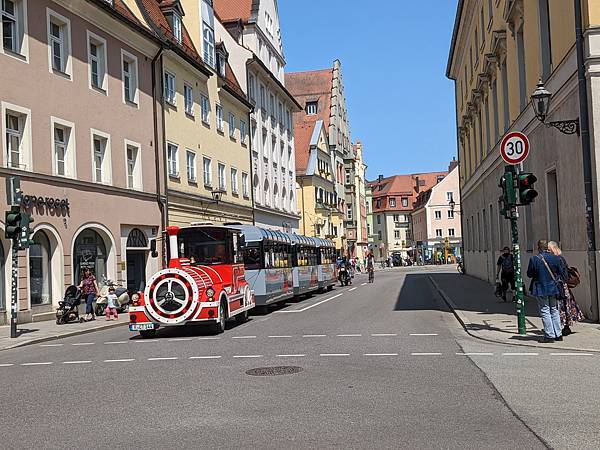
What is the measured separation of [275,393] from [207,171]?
29.4 meters

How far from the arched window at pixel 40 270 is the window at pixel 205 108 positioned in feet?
51.1

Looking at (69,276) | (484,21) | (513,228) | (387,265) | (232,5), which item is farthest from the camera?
(387,265)

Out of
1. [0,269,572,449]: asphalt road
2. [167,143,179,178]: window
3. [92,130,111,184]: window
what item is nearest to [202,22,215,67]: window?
[167,143,179,178]: window

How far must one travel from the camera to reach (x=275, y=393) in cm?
919

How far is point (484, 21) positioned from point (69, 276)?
21008 millimetres

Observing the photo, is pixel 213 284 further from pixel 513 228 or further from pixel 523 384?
pixel 523 384

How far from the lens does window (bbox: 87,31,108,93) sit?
25953 mm

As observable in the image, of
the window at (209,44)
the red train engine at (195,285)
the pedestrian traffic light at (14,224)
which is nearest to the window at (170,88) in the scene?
the window at (209,44)

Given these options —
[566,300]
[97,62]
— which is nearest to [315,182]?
[97,62]

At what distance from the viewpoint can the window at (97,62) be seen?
85.1ft

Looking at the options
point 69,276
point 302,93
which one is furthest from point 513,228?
point 302,93

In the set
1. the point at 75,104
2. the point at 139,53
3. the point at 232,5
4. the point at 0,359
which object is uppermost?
the point at 232,5

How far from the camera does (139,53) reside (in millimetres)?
29641

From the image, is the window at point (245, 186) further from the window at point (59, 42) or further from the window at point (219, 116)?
the window at point (59, 42)
